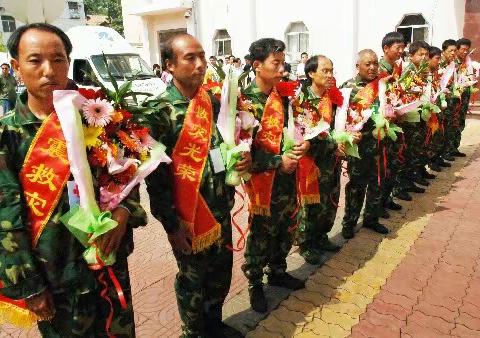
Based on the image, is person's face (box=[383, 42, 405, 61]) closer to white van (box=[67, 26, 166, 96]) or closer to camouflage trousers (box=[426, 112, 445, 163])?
camouflage trousers (box=[426, 112, 445, 163])

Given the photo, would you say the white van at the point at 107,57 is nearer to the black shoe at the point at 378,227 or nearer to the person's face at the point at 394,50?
the person's face at the point at 394,50

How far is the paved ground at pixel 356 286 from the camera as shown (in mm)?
2928

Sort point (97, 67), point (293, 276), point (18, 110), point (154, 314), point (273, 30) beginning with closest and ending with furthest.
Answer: point (18, 110) → point (154, 314) → point (293, 276) → point (97, 67) → point (273, 30)

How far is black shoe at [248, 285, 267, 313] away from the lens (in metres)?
3.06

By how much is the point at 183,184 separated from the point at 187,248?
36cm

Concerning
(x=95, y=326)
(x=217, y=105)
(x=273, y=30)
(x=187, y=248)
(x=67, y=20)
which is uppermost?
(x=67, y=20)

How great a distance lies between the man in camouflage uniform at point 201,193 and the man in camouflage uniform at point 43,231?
0.37 m

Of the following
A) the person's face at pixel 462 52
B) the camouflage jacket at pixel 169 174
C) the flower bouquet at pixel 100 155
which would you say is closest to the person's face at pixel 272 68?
the camouflage jacket at pixel 169 174

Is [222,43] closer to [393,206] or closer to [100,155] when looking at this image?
[393,206]

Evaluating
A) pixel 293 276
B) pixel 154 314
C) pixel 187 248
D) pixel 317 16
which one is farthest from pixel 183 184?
pixel 317 16

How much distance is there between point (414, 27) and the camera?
12.2 metres

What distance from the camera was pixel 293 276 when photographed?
11.5 feet

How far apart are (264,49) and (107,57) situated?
410 inches

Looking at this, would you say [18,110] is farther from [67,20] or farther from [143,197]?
[67,20]
